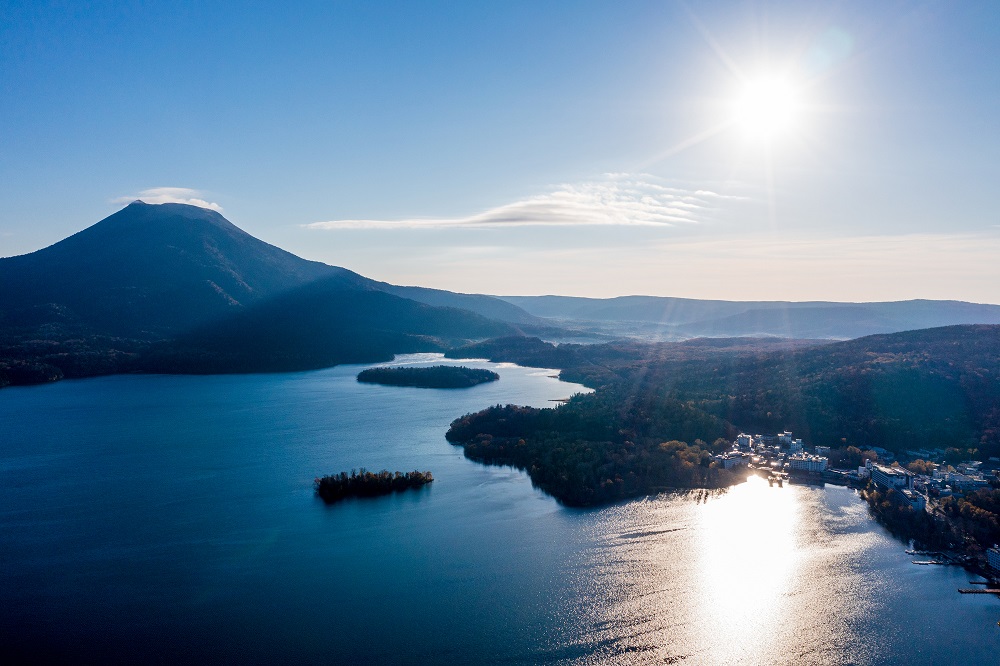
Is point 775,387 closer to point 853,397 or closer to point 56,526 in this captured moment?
point 853,397

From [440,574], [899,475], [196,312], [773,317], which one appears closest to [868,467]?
[899,475]

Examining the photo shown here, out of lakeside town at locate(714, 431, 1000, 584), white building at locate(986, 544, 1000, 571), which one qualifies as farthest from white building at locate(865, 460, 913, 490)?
white building at locate(986, 544, 1000, 571)

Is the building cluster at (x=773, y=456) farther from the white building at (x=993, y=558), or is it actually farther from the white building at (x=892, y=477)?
the white building at (x=993, y=558)

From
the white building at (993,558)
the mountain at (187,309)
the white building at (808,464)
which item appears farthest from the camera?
the mountain at (187,309)

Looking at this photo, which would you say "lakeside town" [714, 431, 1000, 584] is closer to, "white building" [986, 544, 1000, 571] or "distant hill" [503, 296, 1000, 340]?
"white building" [986, 544, 1000, 571]

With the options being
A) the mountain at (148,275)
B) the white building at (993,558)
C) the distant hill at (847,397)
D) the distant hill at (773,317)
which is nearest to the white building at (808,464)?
the distant hill at (847,397)

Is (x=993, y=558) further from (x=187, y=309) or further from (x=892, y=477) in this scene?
(x=187, y=309)
